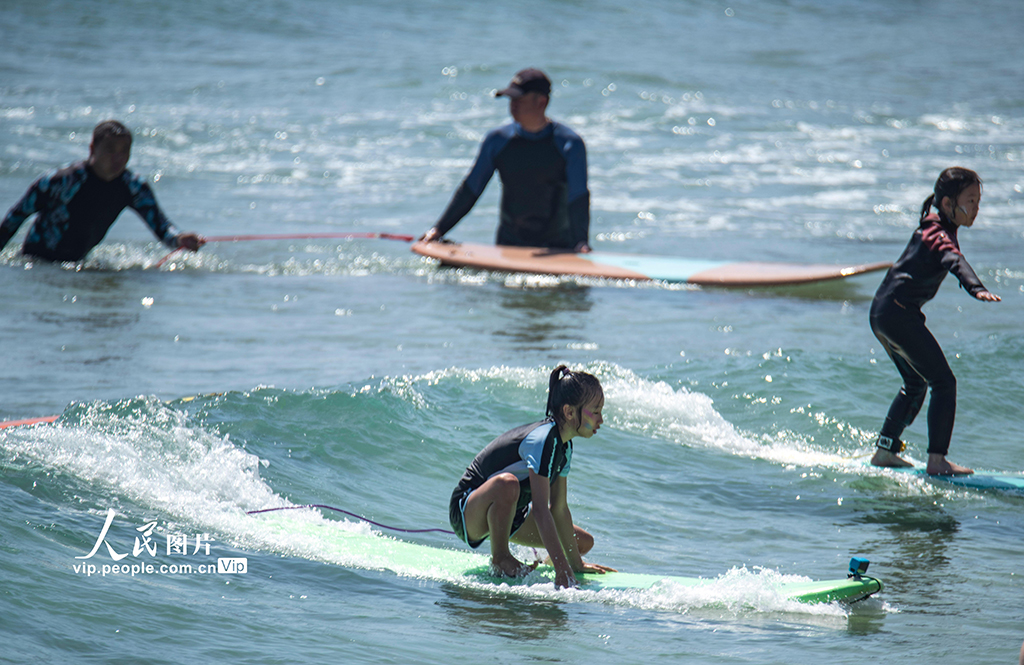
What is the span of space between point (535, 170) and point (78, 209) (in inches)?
154

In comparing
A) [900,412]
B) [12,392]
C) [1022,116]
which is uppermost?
[1022,116]

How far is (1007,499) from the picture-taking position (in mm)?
5188

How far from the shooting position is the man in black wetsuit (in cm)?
906

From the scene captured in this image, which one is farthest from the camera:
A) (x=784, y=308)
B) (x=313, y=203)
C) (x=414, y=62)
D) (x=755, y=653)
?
(x=414, y=62)

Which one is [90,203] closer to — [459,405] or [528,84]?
[528,84]

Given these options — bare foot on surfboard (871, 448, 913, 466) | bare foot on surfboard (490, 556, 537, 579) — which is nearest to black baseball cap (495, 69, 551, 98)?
bare foot on surfboard (871, 448, 913, 466)

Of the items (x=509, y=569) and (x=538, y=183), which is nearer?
(x=509, y=569)

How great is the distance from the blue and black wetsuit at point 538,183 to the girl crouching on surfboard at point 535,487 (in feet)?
17.7

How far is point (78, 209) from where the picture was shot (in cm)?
952

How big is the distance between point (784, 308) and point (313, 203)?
7.95m

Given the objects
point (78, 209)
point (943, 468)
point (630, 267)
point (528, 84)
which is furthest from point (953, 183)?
point (78, 209)

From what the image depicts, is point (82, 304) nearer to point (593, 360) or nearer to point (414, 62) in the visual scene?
point (593, 360)

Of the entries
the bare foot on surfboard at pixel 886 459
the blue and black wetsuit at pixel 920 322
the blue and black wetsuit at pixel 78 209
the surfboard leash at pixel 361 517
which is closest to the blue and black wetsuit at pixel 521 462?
the surfboard leash at pixel 361 517

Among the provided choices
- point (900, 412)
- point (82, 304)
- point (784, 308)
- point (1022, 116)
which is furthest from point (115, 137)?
point (1022, 116)
